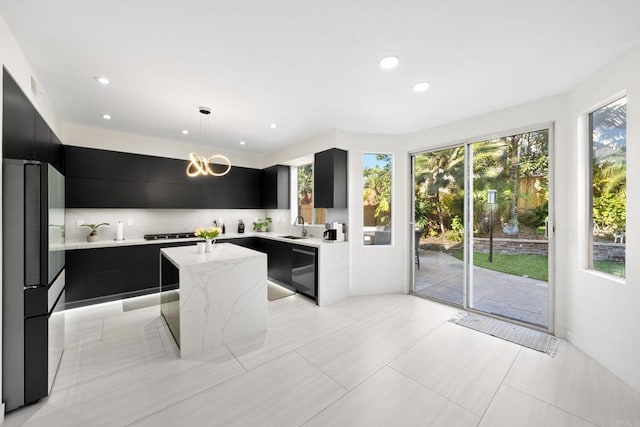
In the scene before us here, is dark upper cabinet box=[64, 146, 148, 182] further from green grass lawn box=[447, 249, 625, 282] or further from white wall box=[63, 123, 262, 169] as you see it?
green grass lawn box=[447, 249, 625, 282]

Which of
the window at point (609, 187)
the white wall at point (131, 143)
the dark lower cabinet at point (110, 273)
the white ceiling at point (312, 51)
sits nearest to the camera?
the white ceiling at point (312, 51)

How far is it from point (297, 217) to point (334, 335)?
2705 mm

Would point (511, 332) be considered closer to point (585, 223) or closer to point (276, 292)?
point (585, 223)

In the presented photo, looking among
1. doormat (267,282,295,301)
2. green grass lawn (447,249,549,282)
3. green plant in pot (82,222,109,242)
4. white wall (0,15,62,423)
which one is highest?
white wall (0,15,62,423)

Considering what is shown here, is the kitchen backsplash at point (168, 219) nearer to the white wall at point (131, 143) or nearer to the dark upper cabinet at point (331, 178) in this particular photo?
the dark upper cabinet at point (331, 178)

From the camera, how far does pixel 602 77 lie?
7.18 feet

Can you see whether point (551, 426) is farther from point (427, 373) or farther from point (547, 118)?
point (547, 118)

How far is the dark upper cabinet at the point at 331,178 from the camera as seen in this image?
3.78 meters

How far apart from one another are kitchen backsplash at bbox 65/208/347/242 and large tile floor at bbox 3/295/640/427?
1.57 metres

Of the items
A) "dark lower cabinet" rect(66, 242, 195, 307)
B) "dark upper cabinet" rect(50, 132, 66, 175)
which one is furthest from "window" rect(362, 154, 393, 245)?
"dark upper cabinet" rect(50, 132, 66, 175)

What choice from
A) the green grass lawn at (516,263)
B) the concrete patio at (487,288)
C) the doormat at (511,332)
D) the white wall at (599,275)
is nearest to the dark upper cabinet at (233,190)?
the concrete patio at (487,288)

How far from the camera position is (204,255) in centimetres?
277

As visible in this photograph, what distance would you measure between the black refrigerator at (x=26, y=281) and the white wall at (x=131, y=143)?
8.41 ft

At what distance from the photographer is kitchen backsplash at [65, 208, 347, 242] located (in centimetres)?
377
